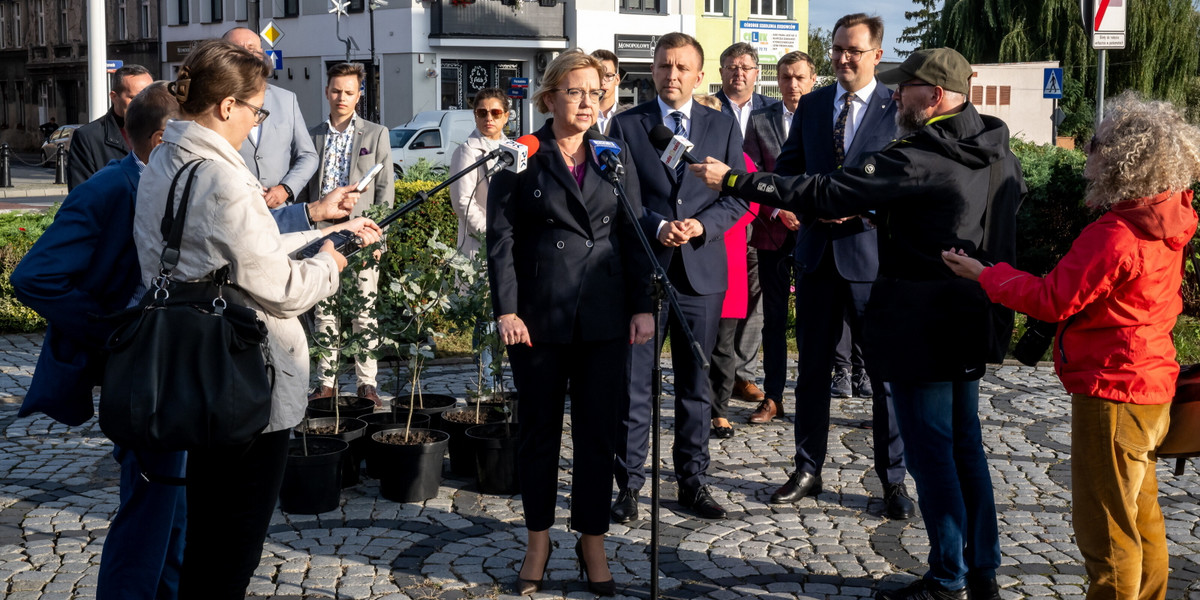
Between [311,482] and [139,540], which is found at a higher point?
[139,540]

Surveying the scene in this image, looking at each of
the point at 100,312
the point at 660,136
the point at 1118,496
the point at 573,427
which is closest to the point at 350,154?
the point at 660,136

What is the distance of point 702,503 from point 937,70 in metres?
2.36

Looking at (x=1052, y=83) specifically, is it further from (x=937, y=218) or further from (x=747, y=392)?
(x=937, y=218)

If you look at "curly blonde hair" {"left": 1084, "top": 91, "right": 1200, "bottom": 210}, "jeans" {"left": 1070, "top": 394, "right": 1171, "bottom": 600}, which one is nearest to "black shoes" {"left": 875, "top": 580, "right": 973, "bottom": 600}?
"jeans" {"left": 1070, "top": 394, "right": 1171, "bottom": 600}

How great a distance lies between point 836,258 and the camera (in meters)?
5.79

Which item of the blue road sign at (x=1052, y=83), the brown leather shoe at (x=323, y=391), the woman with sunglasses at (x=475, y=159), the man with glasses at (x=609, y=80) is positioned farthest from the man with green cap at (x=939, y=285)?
the blue road sign at (x=1052, y=83)

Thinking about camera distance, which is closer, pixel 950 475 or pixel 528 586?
pixel 950 475

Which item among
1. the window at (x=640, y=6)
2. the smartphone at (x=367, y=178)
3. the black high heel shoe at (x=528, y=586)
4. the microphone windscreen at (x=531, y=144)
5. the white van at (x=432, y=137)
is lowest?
the black high heel shoe at (x=528, y=586)

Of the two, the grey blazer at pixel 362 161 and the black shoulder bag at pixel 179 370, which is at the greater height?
the grey blazer at pixel 362 161

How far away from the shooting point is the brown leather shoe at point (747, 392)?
830 cm

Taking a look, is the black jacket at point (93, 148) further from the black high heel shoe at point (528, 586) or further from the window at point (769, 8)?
the window at point (769, 8)

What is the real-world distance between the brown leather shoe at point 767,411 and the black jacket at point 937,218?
3.06 m

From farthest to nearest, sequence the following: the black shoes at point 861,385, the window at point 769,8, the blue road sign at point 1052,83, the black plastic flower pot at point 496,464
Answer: the window at point 769,8, the blue road sign at point 1052,83, the black shoes at point 861,385, the black plastic flower pot at point 496,464

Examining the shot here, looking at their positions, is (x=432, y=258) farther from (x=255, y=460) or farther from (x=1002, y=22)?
(x=1002, y=22)
